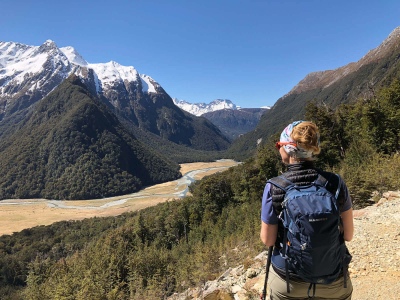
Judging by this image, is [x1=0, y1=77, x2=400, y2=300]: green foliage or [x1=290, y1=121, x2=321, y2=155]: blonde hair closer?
[x1=290, y1=121, x2=321, y2=155]: blonde hair

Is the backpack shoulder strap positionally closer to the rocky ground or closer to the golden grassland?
the rocky ground

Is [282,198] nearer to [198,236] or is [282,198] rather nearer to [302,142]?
[302,142]

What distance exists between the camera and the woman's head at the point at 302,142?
10.00 feet

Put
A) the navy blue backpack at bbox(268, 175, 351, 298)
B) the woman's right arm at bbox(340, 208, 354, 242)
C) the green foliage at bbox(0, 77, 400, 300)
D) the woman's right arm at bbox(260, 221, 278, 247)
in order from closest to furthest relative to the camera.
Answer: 1. the navy blue backpack at bbox(268, 175, 351, 298)
2. the woman's right arm at bbox(260, 221, 278, 247)
3. the woman's right arm at bbox(340, 208, 354, 242)
4. the green foliage at bbox(0, 77, 400, 300)

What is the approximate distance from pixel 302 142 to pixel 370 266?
6.54 meters

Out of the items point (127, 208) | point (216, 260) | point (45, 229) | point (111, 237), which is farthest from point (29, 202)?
point (216, 260)

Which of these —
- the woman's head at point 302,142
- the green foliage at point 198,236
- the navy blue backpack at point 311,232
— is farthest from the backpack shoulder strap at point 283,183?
the green foliage at point 198,236

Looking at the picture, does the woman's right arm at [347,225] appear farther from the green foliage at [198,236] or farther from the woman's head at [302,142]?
the green foliage at [198,236]

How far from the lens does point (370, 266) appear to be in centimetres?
759

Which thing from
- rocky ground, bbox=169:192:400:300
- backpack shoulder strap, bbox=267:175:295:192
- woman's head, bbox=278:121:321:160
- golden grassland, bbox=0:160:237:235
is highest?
woman's head, bbox=278:121:321:160

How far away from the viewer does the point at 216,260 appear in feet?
58.3

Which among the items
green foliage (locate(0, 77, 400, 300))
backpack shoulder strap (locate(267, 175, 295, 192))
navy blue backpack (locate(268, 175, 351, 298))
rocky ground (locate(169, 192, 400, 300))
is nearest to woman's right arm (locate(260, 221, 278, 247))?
navy blue backpack (locate(268, 175, 351, 298))

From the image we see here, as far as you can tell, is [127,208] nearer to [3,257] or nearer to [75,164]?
[3,257]

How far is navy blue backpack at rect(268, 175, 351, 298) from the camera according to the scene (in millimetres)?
2809
